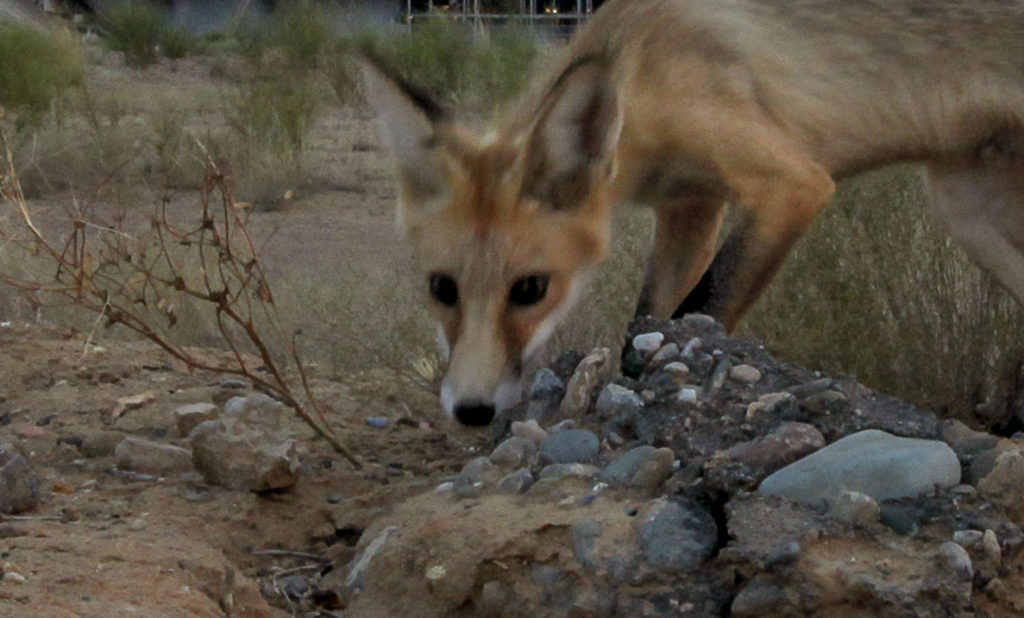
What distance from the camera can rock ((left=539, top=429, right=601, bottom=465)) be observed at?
153 inches

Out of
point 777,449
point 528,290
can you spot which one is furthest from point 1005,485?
point 528,290

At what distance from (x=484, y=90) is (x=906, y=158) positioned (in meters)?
11.9

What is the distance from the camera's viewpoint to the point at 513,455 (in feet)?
13.0

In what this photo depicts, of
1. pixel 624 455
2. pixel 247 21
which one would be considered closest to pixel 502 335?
pixel 624 455

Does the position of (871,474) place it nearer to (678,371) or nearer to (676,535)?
(676,535)

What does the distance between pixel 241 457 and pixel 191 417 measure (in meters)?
0.60

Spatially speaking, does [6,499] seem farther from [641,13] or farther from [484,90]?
[484,90]

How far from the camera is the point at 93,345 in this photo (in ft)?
19.5

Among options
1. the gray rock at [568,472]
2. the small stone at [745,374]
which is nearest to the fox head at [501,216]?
the gray rock at [568,472]

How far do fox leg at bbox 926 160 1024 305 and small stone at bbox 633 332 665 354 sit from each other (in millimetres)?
1883

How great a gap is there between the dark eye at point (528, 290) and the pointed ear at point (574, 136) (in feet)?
0.96

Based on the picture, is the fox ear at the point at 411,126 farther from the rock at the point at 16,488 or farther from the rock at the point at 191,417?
the rock at the point at 16,488

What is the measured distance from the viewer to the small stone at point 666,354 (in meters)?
4.28

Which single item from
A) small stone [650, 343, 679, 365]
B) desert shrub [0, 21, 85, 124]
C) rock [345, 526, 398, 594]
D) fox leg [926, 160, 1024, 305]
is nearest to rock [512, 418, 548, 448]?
small stone [650, 343, 679, 365]
